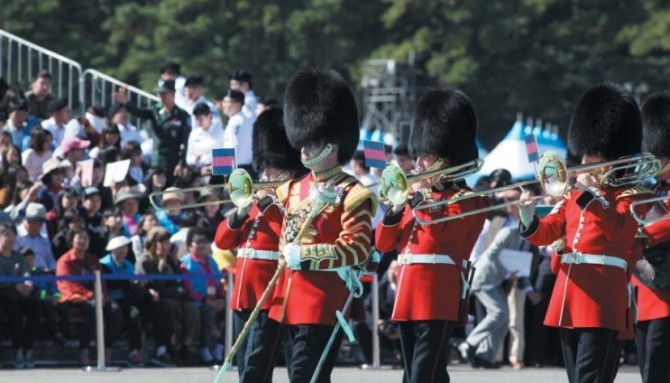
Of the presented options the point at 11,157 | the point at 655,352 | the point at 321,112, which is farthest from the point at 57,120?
the point at 655,352

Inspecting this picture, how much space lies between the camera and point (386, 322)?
571 inches

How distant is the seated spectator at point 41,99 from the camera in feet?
52.9

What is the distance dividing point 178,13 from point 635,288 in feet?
75.5

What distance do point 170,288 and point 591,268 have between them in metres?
5.44

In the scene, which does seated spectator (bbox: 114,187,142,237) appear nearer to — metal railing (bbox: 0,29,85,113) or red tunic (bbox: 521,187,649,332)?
metal railing (bbox: 0,29,85,113)

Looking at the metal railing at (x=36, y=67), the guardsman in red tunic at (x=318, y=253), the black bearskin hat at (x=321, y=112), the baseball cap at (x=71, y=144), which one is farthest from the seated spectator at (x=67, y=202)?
the guardsman in red tunic at (x=318, y=253)

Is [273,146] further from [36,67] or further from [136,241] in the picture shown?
[36,67]

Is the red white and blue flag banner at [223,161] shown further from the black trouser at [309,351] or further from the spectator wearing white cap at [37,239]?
the spectator wearing white cap at [37,239]

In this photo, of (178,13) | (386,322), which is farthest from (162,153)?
(178,13)

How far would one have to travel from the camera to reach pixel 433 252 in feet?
32.0

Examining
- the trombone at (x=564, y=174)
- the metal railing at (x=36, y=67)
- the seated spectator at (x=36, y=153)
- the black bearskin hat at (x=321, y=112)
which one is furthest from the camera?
the metal railing at (x=36, y=67)

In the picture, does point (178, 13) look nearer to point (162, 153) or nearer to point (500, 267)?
point (162, 153)

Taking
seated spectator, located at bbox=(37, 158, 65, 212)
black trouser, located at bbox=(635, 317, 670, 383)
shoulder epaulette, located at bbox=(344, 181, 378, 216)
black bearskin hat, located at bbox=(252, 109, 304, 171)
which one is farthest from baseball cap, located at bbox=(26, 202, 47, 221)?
black trouser, located at bbox=(635, 317, 670, 383)

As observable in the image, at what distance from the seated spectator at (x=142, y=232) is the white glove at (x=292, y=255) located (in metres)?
5.03
